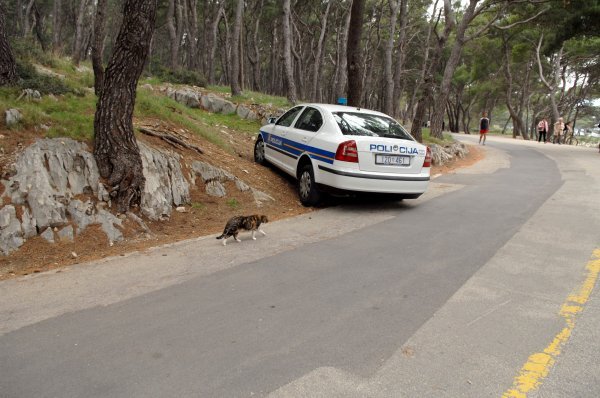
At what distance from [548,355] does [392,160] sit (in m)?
4.68

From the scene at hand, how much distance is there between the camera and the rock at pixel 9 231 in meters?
5.16

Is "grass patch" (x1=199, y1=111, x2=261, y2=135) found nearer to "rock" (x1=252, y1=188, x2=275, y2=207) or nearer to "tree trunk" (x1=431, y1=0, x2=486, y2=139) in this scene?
"rock" (x1=252, y1=188, x2=275, y2=207)

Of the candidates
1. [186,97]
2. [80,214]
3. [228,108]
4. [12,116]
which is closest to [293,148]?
[80,214]

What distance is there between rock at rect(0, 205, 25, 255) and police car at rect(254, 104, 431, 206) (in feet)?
14.5

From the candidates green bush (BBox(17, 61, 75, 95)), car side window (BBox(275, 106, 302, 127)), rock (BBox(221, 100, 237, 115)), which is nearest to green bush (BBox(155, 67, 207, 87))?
rock (BBox(221, 100, 237, 115))

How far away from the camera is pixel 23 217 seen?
5402 millimetres

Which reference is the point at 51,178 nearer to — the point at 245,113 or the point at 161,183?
the point at 161,183

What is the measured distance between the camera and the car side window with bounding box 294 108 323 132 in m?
8.38

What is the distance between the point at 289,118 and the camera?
960 centimetres

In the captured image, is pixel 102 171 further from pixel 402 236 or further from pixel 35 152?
pixel 402 236

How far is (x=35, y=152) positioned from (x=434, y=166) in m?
11.9

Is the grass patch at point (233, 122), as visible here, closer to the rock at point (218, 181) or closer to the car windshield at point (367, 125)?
the rock at point (218, 181)

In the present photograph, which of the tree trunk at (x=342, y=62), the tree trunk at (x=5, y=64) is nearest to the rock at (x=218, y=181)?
the tree trunk at (x=5, y=64)

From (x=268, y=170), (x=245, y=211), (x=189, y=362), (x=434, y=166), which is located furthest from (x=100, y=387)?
(x=434, y=166)
